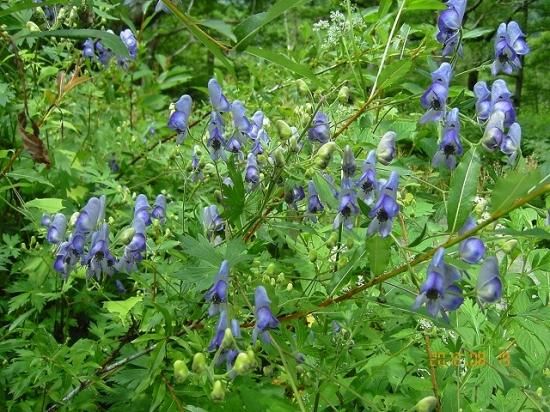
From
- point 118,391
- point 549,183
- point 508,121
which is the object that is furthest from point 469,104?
point 118,391

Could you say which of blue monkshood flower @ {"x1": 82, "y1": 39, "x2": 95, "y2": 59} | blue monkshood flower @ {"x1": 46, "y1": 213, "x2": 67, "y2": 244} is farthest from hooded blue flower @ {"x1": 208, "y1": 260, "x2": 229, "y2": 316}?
blue monkshood flower @ {"x1": 82, "y1": 39, "x2": 95, "y2": 59}

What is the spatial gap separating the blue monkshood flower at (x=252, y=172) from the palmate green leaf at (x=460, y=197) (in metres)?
0.54

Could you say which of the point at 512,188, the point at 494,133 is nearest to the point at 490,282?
the point at 512,188

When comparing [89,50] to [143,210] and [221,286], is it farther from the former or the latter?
[221,286]

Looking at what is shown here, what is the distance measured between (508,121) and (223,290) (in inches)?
28.1

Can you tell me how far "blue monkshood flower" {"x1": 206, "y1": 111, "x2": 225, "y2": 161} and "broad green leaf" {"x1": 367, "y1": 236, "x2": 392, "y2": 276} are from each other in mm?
561

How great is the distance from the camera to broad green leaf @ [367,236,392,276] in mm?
1191

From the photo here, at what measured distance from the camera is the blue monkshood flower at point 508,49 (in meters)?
1.68

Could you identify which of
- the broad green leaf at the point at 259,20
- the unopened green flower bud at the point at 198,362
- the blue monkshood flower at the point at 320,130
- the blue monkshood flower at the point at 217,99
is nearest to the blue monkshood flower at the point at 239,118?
the blue monkshood flower at the point at 217,99

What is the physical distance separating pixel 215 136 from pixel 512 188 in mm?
805

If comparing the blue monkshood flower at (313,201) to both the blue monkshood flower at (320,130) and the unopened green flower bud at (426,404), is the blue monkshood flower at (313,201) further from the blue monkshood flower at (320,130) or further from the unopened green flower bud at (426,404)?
the unopened green flower bud at (426,404)

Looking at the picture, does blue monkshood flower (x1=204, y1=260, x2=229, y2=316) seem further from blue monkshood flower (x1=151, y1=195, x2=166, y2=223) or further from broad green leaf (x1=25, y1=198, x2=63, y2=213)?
broad green leaf (x1=25, y1=198, x2=63, y2=213)

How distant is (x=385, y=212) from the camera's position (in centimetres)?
127

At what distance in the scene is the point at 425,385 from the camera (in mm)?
1625
